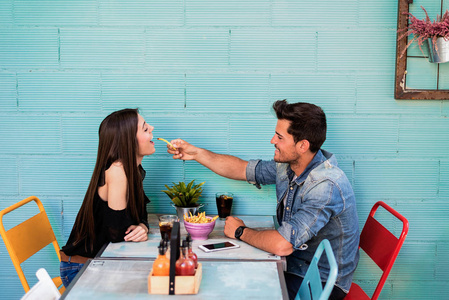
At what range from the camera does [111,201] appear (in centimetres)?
198

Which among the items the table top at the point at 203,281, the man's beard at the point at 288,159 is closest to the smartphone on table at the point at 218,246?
the table top at the point at 203,281

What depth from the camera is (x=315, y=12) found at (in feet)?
8.06

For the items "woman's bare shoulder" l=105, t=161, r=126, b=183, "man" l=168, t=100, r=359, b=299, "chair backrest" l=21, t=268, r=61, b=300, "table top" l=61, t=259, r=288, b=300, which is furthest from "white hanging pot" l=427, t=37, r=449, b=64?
"chair backrest" l=21, t=268, r=61, b=300

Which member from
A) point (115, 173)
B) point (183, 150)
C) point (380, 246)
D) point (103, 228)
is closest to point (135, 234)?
point (103, 228)

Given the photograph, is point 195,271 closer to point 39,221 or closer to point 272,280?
point 272,280

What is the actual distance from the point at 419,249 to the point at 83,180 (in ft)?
6.30

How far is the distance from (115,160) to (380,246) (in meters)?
1.26

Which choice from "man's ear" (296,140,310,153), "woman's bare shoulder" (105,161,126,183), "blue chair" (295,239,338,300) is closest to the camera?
"blue chair" (295,239,338,300)

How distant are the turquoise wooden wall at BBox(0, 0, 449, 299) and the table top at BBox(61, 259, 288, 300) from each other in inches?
34.8

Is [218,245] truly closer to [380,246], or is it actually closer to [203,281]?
[203,281]

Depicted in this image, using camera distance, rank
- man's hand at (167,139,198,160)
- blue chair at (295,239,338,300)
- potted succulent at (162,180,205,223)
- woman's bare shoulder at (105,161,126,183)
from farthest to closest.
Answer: man's hand at (167,139,198,160) → potted succulent at (162,180,205,223) → woman's bare shoulder at (105,161,126,183) → blue chair at (295,239,338,300)

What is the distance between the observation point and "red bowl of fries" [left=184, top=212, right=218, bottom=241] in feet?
6.40

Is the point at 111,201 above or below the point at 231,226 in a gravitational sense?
above

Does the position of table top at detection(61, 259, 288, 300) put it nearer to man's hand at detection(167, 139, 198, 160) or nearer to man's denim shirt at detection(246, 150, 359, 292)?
man's denim shirt at detection(246, 150, 359, 292)
